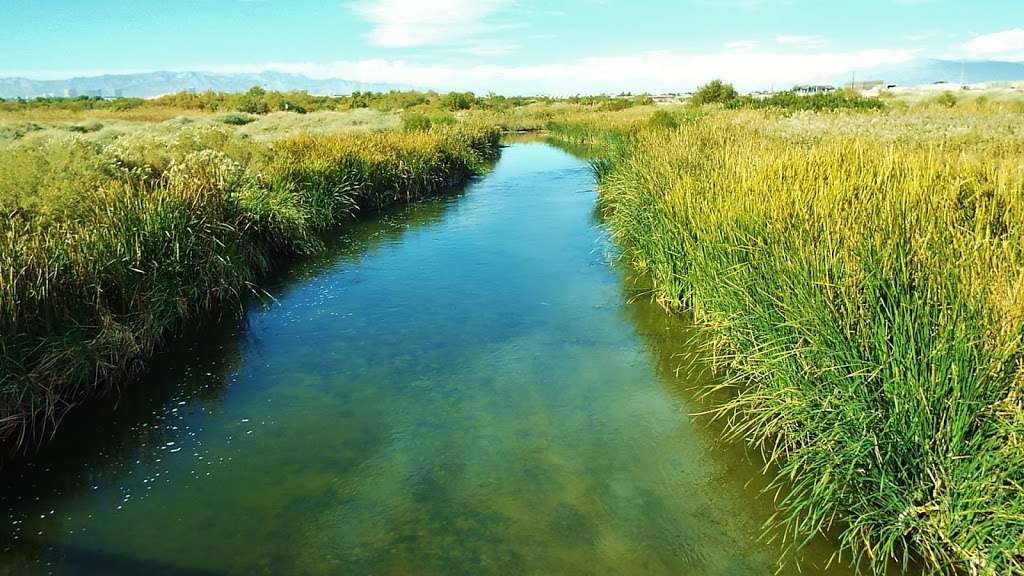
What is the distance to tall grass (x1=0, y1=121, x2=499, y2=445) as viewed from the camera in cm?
512

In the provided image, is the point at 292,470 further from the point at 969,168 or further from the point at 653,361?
the point at 969,168

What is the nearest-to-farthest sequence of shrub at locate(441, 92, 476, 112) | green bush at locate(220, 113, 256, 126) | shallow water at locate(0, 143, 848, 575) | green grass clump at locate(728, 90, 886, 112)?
shallow water at locate(0, 143, 848, 575), green grass clump at locate(728, 90, 886, 112), green bush at locate(220, 113, 256, 126), shrub at locate(441, 92, 476, 112)

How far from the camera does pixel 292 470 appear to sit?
15.8ft

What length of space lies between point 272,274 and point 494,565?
305 inches

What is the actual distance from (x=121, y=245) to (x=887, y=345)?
22.4ft

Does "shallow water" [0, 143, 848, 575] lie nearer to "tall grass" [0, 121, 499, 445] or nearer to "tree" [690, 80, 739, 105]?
"tall grass" [0, 121, 499, 445]

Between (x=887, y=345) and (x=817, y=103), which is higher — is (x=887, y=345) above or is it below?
below

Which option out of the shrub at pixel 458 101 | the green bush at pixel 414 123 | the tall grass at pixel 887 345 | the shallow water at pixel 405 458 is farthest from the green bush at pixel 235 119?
the tall grass at pixel 887 345

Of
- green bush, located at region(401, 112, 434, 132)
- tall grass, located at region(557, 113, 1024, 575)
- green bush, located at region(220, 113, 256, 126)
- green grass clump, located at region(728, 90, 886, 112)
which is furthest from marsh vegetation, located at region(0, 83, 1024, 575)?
green bush, located at region(220, 113, 256, 126)

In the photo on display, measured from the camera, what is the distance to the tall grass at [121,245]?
512 centimetres

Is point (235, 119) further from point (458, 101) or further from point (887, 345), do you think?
point (887, 345)

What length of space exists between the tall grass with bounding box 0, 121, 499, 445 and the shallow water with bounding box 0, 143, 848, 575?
1.48 ft

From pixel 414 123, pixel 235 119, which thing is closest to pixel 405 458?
pixel 414 123

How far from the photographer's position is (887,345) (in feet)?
11.5
